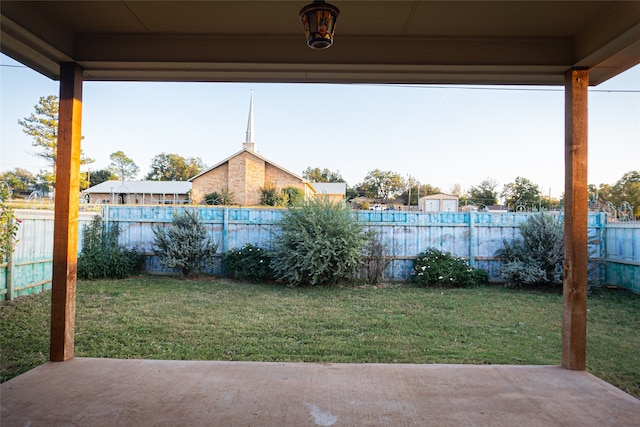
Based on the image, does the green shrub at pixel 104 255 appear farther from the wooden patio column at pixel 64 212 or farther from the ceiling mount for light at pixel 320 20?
the ceiling mount for light at pixel 320 20

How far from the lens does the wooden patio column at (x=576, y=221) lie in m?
3.34

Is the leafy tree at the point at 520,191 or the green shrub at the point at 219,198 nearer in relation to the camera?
the green shrub at the point at 219,198

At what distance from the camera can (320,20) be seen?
240 centimetres

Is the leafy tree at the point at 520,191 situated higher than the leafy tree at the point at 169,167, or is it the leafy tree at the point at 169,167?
the leafy tree at the point at 169,167

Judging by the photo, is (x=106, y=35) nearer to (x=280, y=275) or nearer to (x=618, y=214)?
(x=280, y=275)

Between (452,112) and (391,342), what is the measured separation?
1680 cm

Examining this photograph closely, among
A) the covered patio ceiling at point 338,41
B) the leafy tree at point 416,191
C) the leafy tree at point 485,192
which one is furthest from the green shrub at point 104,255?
the leafy tree at point 485,192

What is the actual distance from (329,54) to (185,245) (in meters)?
6.97

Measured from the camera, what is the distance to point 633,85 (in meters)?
7.41

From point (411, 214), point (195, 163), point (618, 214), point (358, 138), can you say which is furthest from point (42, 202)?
point (195, 163)

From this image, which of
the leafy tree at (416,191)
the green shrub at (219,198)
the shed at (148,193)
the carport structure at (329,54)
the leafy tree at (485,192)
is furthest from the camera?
the leafy tree at (416,191)

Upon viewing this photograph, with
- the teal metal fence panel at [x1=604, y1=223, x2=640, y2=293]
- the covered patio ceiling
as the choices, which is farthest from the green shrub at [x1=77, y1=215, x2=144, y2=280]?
the teal metal fence panel at [x1=604, y1=223, x2=640, y2=293]

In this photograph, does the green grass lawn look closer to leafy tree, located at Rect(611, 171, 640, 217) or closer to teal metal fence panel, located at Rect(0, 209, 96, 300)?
teal metal fence panel, located at Rect(0, 209, 96, 300)

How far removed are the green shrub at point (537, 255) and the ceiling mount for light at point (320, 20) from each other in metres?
7.46
